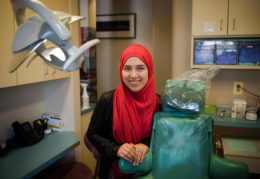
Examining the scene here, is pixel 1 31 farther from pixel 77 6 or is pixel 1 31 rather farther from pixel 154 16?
pixel 154 16

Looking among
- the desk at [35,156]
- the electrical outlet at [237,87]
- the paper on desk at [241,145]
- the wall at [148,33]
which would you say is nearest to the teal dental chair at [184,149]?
the desk at [35,156]

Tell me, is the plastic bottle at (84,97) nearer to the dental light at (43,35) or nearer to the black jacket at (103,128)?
the black jacket at (103,128)

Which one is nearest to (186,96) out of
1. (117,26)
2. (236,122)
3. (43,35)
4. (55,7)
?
(43,35)

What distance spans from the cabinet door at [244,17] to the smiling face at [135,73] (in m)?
1.20

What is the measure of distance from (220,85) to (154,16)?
1.81m

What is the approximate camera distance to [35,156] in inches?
56.6

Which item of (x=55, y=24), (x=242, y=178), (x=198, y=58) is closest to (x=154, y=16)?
(x=198, y=58)

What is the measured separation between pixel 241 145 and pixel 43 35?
211 cm

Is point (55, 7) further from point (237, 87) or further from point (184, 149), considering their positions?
point (237, 87)

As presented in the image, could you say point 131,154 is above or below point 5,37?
below

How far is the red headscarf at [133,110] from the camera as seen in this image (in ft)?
4.26

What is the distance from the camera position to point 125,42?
3.55 m

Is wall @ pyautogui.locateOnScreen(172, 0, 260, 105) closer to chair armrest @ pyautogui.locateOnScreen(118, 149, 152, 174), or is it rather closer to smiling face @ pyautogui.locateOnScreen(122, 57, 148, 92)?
smiling face @ pyautogui.locateOnScreen(122, 57, 148, 92)

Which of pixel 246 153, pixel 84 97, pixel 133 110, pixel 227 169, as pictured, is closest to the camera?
pixel 227 169
